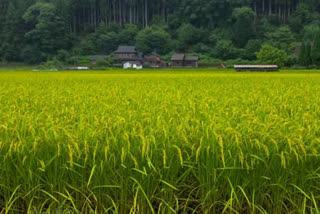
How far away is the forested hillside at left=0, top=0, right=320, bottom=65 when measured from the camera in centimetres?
7494

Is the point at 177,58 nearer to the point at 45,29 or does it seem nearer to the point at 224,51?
the point at 224,51

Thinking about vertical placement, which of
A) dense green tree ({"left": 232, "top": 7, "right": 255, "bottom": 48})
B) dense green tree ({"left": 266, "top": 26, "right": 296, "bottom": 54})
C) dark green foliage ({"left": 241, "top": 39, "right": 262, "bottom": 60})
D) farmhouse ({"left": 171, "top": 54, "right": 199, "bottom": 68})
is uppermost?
dense green tree ({"left": 232, "top": 7, "right": 255, "bottom": 48})

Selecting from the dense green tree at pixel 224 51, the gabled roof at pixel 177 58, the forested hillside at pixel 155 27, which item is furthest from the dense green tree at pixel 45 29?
the dense green tree at pixel 224 51

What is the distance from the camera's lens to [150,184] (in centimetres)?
233

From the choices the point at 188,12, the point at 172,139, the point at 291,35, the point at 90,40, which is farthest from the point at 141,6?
the point at 172,139

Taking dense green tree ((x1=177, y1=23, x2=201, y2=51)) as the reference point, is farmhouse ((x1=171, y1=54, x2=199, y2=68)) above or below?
below

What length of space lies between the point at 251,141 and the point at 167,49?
257 feet

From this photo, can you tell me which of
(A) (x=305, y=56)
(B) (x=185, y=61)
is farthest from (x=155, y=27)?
(A) (x=305, y=56)

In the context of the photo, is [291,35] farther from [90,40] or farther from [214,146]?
[214,146]

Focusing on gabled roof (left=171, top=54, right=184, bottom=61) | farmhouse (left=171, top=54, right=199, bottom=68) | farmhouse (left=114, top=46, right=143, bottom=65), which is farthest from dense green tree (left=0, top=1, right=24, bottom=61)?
farmhouse (left=171, top=54, right=199, bottom=68)

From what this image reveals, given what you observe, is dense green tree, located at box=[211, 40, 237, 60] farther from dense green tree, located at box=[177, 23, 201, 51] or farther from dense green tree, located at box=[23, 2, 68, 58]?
dense green tree, located at box=[23, 2, 68, 58]

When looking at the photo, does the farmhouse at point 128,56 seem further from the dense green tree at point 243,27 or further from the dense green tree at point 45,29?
the dense green tree at point 243,27

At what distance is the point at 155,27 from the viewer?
85.9 m

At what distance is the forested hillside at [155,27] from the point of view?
7494 cm
